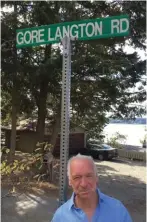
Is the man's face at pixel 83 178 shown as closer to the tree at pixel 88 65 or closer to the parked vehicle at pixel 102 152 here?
the tree at pixel 88 65

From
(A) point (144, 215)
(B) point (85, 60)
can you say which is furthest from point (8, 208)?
(B) point (85, 60)

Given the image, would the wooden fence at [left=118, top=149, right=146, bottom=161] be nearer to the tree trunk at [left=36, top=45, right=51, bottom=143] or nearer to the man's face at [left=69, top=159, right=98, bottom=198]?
the tree trunk at [left=36, top=45, right=51, bottom=143]

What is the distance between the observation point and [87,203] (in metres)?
1.84

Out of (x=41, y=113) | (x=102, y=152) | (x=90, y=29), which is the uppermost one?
(x=41, y=113)

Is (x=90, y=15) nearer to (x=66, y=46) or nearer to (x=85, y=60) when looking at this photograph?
(x=85, y=60)

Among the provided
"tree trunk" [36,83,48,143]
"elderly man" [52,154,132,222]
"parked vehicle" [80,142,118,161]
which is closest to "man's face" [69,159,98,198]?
"elderly man" [52,154,132,222]

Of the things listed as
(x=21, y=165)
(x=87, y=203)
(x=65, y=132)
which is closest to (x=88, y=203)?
(x=87, y=203)

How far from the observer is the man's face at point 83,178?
1829 millimetres

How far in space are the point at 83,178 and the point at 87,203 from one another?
15 cm

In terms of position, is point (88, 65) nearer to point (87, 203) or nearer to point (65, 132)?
point (65, 132)

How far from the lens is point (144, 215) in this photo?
7652 mm

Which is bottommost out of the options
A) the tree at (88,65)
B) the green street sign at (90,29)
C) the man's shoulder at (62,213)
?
the man's shoulder at (62,213)

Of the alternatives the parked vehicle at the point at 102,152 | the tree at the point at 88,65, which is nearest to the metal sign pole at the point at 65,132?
the tree at the point at 88,65

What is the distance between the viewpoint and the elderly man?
180 cm
